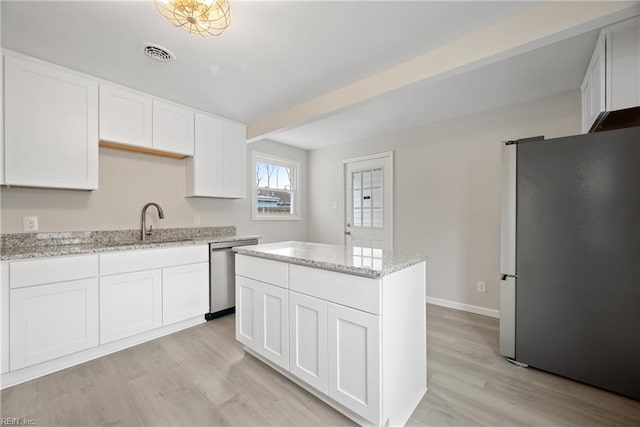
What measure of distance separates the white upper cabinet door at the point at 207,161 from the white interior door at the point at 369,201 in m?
2.03

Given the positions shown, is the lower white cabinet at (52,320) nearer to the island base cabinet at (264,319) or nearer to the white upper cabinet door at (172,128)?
the island base cabinet at (264,319)

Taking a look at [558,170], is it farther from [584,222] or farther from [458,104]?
[458,104]

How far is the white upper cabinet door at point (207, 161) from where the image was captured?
3.12 meters

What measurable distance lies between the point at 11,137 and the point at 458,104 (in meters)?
4.00

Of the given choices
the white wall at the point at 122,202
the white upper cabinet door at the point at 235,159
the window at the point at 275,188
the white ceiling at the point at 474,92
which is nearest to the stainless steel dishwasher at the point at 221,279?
the white wall at the point at 122,202

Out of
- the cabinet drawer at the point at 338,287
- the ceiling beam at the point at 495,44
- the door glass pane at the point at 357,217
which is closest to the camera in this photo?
the cabinet drawer at the point at 338,287

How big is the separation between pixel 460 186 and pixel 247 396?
3.07 m

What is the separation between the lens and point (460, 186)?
3252 millimetres

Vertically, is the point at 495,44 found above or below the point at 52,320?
above

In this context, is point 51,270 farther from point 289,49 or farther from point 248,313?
point 289,49

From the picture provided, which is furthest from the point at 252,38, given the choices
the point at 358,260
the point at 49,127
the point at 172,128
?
the point at 49,127

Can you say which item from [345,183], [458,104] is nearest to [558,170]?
[458,104]

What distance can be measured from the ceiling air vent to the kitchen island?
1.67m

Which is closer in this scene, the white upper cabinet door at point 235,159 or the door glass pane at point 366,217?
the white upper cabinet door at point 235,159
